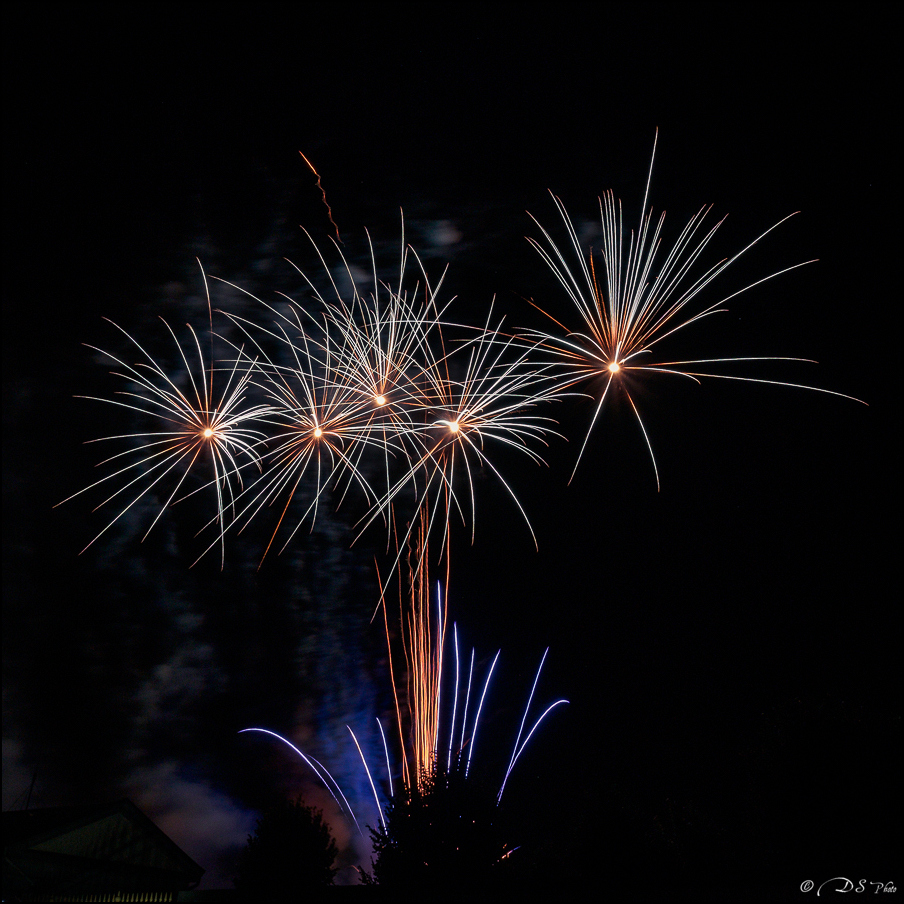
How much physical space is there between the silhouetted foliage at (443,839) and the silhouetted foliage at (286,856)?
20.0 ft

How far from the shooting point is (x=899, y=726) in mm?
9070

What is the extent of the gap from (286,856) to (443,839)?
7.70 m

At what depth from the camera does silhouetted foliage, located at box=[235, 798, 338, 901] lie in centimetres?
1528

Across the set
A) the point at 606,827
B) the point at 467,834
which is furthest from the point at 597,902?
the point at 606,827

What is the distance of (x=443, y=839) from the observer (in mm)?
10617

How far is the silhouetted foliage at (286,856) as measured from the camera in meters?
15.3

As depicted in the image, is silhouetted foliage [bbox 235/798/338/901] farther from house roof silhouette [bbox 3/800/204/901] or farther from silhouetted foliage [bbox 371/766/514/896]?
silhouetted foliage [bbox 371/766/514/896]

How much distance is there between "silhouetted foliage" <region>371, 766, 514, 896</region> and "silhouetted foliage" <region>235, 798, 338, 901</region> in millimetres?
6111
